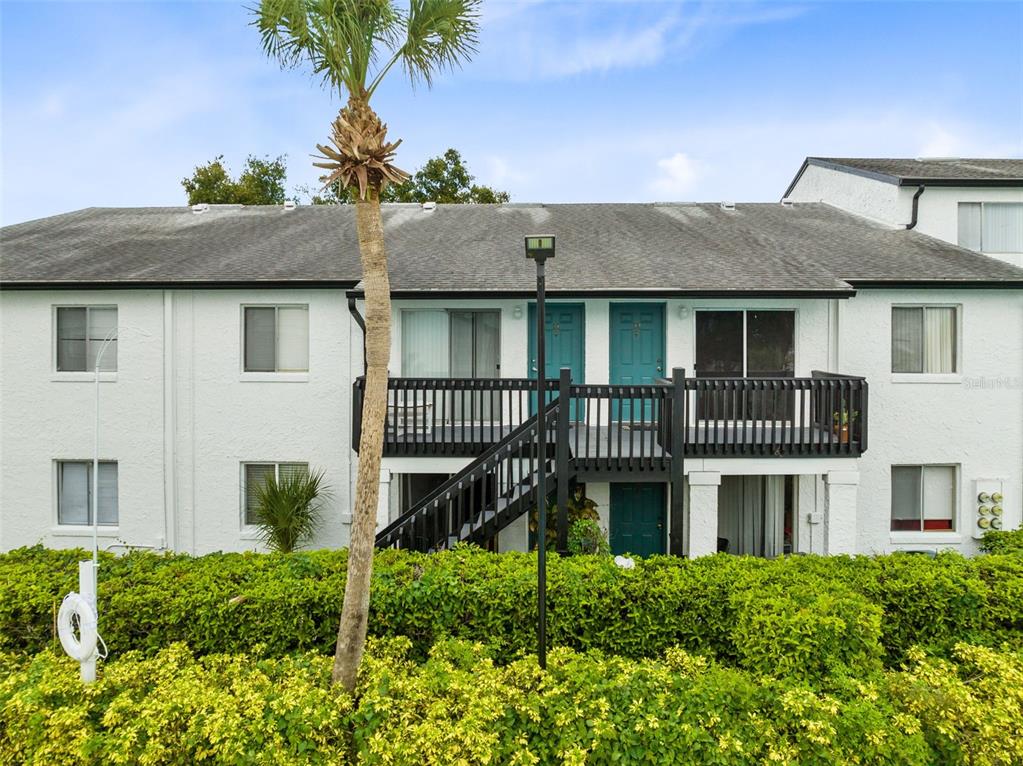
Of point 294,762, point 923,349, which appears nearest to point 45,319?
point 294,762

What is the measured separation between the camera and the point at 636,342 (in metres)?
10.6

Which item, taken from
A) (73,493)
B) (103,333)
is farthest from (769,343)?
(73,493)

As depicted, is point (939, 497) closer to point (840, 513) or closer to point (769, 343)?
point (840, 513)

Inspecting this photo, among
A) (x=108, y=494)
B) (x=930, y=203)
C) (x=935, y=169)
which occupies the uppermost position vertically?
(x=935, y=169)

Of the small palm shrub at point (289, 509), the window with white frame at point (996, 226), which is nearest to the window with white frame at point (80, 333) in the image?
the small palm shrub at point (289, 509)

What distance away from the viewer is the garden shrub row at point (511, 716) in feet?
14.1

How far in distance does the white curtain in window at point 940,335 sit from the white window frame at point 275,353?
1164cm

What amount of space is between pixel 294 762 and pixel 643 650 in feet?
11.8

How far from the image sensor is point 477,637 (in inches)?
234

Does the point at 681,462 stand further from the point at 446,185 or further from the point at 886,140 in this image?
the point at 446,185

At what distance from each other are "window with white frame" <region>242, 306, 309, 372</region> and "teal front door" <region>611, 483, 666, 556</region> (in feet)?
21.7

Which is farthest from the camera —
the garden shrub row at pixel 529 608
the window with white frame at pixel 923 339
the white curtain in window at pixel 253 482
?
the white curtain in window at pixel 253 482

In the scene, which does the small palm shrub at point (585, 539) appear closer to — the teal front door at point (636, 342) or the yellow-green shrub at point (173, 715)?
the teal front door at point (636, 342)

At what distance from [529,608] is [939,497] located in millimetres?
9073
